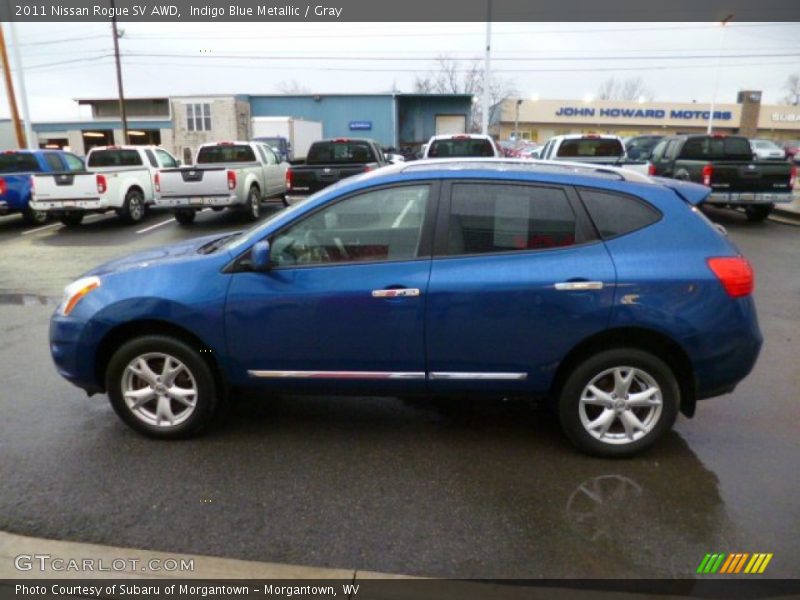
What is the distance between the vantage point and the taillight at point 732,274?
A: 342 centimetres

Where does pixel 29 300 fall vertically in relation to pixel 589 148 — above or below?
below

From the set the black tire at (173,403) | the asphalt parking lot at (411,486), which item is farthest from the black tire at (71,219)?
the black tire at (173,403)

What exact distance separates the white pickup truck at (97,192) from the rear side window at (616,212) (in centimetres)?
1231

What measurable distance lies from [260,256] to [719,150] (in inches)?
564

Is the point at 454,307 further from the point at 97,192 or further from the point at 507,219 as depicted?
the point at 97,192

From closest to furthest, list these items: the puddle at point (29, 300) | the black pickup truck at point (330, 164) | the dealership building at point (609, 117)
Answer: the puddle at point (29, 300) → the black pickup truck at point (330, 164) → the dealership building at point (609, 117)

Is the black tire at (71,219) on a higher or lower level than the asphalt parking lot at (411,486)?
lower

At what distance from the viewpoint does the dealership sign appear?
66.1 metres

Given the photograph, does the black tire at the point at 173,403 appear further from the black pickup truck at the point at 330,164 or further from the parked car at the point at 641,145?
the parked car at the point at 641,145

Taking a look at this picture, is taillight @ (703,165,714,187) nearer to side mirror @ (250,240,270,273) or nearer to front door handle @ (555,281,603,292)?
front door handle @ (555,281,603,292)

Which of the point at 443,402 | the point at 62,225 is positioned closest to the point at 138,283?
the point at 443,402

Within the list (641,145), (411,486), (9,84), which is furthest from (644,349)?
(9,84)

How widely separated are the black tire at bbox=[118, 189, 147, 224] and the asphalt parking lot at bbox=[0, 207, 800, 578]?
10.5 m

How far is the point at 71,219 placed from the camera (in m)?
14.8
